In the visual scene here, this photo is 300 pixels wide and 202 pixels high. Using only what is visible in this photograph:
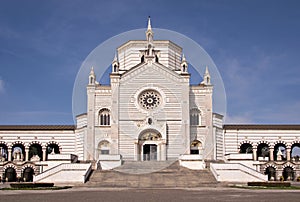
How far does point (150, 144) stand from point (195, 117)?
22.8 ft

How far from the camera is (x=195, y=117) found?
202ft

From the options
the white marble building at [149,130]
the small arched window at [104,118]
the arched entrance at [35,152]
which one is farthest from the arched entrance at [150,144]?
the arched entrance at [35,152]

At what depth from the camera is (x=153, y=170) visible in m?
48.9

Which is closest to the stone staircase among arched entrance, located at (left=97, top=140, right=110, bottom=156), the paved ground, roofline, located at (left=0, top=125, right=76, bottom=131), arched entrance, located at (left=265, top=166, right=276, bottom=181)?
arched entrance, located at (left=97, top=140, right=110, bottom=156)

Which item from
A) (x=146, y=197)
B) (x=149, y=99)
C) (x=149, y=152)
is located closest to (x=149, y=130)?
(x=149, y=152)

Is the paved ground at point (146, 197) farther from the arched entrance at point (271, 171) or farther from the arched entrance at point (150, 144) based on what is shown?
the arched entrance at point (271, 171)

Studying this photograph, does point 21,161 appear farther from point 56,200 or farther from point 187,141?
point 56,200

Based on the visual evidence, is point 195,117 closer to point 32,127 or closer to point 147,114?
point 147,114

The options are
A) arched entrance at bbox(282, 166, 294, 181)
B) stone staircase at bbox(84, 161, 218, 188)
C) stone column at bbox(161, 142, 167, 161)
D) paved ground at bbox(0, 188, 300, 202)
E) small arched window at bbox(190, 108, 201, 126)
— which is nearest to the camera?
paved ground at bbox(0, 188, 300, 202)

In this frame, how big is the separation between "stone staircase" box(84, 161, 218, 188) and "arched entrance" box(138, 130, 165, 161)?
7.35 m

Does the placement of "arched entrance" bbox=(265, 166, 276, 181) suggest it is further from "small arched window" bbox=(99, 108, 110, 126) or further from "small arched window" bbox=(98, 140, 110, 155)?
"small arched window" bbox=(99, 108, 110, 126)

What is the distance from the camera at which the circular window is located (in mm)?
60812

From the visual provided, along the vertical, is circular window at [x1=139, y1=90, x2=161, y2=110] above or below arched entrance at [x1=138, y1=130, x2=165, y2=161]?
above

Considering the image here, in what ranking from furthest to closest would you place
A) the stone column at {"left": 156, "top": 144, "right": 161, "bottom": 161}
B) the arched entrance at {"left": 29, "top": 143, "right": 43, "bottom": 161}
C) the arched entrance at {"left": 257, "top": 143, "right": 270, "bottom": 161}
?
the arched entrance at {"left": 29, "top": 143, "right": 43, "bottom": 161} → the arched entrance at {"left": 257, "top": 143, "right": 270, "bottom": 161} → the stone column at {"left": 156, "top": 144, "right": 161, "bottom": 161}
